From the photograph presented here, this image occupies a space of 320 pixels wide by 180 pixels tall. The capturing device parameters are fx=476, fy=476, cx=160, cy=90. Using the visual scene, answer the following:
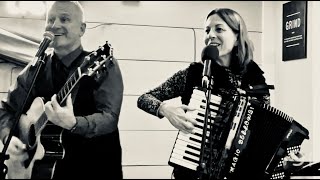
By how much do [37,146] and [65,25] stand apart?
645 millimetres

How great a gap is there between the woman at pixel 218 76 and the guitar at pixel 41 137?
37cm

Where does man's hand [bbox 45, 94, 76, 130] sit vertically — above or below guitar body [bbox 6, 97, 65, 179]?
above

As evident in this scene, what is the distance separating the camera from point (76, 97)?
96.1 inches

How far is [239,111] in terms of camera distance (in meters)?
2.35

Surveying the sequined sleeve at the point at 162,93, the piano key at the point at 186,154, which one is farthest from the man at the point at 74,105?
the piano key at the point at 186,154

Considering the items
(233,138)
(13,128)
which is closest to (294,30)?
(233,138)

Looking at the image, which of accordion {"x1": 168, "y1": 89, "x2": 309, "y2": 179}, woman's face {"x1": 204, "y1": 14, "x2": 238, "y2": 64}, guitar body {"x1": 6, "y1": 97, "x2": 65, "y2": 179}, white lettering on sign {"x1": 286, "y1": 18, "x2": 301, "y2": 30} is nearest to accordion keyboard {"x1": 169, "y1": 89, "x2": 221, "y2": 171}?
accordion {"x1": 168, "y1": 89, "x2": 309, "y2": 179}

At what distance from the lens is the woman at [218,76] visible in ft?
8.05

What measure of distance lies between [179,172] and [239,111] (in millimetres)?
452

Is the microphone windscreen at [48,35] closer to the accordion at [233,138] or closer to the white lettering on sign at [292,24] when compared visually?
the accordion at [233,138]

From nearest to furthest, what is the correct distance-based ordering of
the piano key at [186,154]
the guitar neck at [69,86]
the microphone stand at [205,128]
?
the microphone stand at [205,128] < the piano key at [186,154] < the guitar neck at [69,86]

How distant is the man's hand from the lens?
7.91ft

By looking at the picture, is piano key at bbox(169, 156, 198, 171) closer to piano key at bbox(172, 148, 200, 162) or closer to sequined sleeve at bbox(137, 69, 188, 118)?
piano key at bbox(172, 148, 200, 162)

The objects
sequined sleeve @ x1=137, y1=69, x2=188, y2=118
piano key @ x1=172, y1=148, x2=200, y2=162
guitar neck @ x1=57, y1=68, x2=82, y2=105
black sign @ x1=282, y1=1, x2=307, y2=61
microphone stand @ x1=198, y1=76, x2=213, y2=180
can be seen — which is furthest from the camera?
black sign @ x1=282, y1=1, x2=307, y2=61
